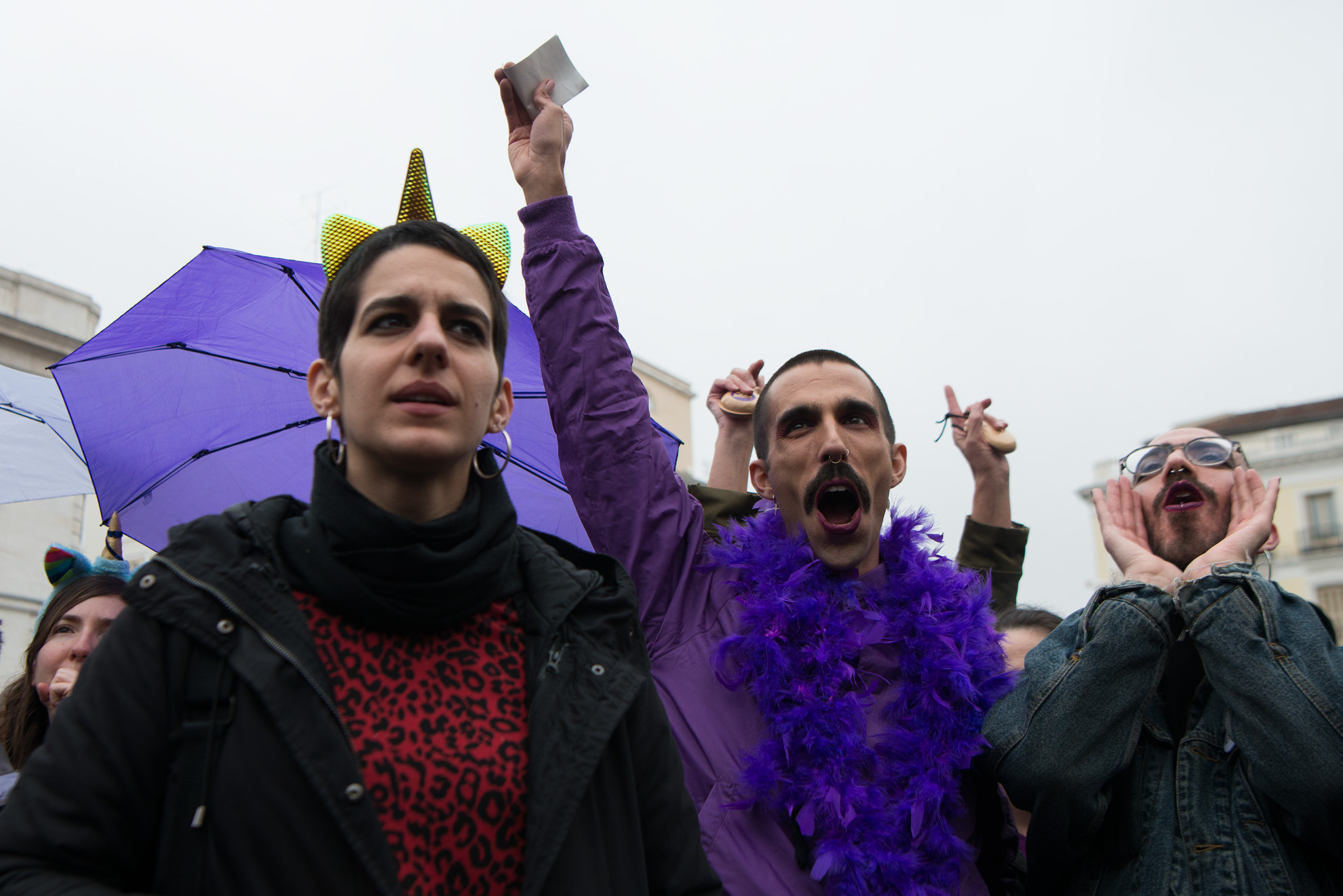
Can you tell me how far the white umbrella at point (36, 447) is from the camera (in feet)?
12.6

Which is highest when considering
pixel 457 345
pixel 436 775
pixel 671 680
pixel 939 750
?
pixel 457 345

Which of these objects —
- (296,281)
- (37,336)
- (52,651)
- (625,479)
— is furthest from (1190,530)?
(37,336)

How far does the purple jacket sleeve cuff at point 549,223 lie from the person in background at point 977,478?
1.07 m

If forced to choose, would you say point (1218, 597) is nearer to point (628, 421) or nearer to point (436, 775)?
point (628, 421)

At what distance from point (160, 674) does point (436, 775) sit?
0.40 meters

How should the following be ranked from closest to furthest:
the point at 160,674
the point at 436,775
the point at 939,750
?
the point at 160,674
the point at 436,775
the point at 939,750

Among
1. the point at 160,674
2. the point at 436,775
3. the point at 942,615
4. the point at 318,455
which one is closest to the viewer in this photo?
the point at 160,674

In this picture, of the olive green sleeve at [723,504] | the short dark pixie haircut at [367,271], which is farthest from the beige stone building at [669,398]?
the short dark pixie haircut at [367,271]

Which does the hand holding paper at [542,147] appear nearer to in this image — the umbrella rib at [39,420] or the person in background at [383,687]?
the person in background at [383,687]

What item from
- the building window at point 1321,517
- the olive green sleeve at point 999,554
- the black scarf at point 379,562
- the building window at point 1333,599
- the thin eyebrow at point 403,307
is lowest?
the building window at point 1333,599

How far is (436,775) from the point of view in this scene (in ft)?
4.89

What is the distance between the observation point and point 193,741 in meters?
1.35

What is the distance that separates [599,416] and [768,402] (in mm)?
687

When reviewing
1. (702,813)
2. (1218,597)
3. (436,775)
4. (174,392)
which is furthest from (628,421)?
(174,392)
